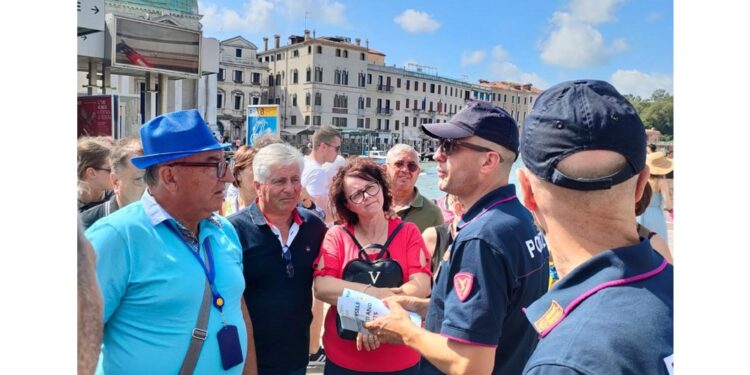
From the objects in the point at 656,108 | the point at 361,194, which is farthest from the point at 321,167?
the point at 656,108

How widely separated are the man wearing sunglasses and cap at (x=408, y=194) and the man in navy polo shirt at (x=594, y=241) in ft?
9.36

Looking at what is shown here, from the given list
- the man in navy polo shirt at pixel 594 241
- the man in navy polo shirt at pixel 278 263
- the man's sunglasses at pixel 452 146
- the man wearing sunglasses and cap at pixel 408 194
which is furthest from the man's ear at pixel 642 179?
the man wearing sunglasses and cap at pixel 408 194

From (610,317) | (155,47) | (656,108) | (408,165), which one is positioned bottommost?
(610,317)

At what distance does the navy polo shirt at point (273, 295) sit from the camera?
8.55ft

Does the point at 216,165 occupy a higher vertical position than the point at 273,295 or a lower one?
higher

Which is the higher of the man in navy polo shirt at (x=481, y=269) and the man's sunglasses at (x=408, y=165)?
the man's sunglasses at (x=408, y=165)

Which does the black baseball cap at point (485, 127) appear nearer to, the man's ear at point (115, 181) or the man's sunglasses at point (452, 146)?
the man's sunglasses at point (452, 146)

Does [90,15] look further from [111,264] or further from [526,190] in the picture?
[526,190]

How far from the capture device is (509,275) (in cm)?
180

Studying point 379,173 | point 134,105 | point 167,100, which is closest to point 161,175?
point 379,173

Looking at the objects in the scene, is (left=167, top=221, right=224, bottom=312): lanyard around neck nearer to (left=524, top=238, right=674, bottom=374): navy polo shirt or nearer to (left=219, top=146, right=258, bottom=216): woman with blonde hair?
(left=524, top=238, right=674, bottom=374): navy polo shirt

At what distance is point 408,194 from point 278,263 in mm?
1772

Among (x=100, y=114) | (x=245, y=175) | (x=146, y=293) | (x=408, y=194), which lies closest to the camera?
(x=146, y=293)

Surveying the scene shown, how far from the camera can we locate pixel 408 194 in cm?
422
